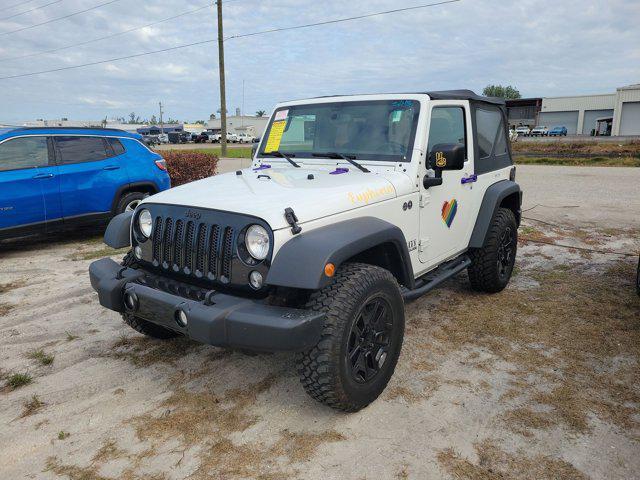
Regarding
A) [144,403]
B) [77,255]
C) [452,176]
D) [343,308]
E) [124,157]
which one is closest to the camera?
[343,308]

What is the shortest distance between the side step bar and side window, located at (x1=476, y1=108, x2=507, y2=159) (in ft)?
3.37

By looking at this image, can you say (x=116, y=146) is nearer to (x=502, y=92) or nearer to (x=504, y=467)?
(x=504, y=467)

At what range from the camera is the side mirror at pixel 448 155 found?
3.48m

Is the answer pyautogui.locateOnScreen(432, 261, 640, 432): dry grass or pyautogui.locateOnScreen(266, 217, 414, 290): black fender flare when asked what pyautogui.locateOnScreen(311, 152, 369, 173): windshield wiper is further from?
pyautogui.locateOnScreen(432, 261, 640, 432): dry grass

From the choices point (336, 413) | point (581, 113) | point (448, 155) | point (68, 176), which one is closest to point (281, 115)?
point (448, 155)

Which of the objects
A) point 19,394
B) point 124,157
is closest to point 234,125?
point 124,157

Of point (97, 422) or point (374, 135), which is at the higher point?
point (374, 135)

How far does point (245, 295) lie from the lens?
9.39 feet

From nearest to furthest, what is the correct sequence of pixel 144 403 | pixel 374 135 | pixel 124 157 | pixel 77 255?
pixel 144 403 → pixel 374 135 → pixel 77 255 → pixel 124 157

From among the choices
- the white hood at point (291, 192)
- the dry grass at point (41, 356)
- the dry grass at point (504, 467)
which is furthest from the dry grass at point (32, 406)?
the dry grass at point (504, 467)

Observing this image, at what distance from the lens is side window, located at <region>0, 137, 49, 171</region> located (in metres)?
6.41

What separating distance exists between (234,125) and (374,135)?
79139 millimetres

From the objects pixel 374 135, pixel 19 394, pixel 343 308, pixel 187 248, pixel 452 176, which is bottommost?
pixel 19 394

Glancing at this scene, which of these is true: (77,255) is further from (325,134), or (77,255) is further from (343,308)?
(343,308)
